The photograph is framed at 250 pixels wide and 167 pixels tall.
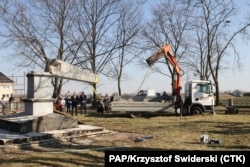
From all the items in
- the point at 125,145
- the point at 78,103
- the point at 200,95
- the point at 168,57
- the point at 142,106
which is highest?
the point at 168,57

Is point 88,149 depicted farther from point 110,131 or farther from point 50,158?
point 110,131

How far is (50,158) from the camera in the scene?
33.6 feet

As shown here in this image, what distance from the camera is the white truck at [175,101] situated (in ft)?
78.1

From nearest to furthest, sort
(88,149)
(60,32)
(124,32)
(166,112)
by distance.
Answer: (88,149)
(166,112)
(60,32)
(124,32)

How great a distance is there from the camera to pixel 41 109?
50.9 ft

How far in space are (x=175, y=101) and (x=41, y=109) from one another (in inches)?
437

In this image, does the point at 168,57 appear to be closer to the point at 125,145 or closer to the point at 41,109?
the point at 41,109

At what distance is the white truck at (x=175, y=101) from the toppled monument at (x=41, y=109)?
8.12 meters

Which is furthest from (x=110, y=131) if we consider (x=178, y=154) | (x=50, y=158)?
(x=178, y=154)

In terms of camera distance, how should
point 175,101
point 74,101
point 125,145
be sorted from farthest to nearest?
1. point 74,101
2. point 175,101
3. point 125,145

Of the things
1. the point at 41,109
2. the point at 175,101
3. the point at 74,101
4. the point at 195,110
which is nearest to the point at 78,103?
the point at 74,101

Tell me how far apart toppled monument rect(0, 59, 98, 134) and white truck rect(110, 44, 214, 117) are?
8120mm

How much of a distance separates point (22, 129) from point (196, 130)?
7331 millimetres

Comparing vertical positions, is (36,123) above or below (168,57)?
below
